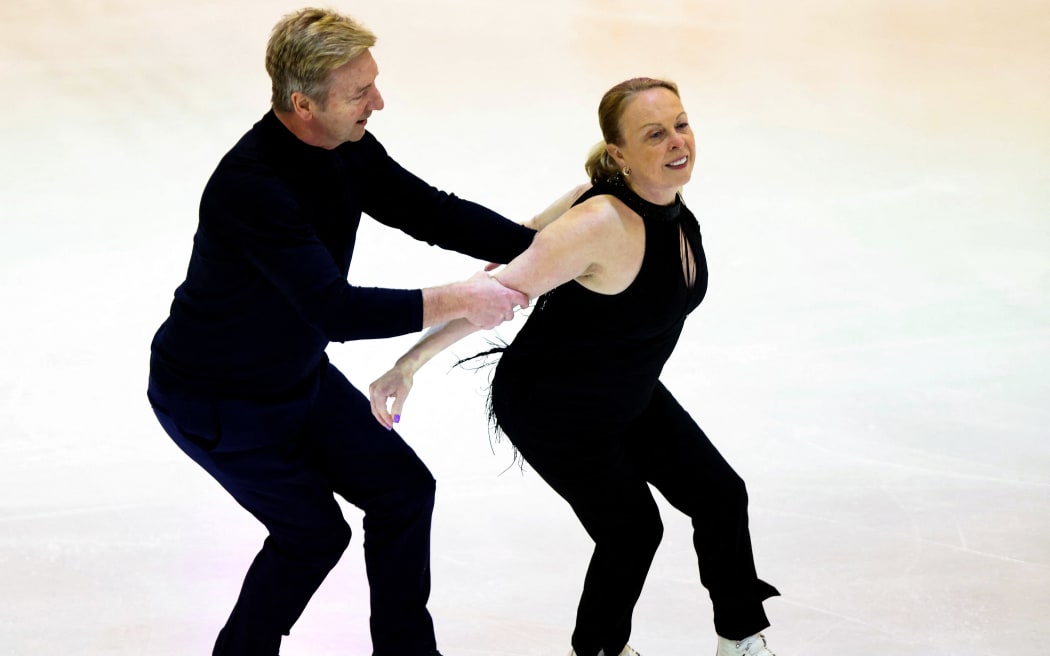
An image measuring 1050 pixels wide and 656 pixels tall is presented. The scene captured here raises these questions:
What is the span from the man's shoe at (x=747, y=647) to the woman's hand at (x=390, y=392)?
816 mm

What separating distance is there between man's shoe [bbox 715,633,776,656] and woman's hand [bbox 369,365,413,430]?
816 millimetres

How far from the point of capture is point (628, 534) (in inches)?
101

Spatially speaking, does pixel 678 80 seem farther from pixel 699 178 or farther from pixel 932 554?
pixel 932 554

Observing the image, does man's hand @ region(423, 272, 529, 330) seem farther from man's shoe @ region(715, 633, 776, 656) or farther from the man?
man's shoe @ region(715, 633, 776, 656)

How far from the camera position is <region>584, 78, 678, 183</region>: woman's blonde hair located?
2.42m

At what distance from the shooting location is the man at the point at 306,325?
7.47ft

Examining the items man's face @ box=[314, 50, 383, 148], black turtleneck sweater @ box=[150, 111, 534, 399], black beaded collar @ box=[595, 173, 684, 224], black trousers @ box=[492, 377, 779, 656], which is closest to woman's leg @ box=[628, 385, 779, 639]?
black trousers @ box=[492, 377, 779, 656]

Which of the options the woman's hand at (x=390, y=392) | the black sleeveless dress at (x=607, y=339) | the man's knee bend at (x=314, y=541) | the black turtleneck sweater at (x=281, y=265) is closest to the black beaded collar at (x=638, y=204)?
the black sleeveless dress at (x=607, y=339)

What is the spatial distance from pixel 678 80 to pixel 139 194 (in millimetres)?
2562

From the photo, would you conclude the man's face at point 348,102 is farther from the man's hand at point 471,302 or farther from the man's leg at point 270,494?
the man's leg at point 270,494

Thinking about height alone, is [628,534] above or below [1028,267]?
below

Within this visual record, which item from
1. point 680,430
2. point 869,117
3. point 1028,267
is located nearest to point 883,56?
point 869,117

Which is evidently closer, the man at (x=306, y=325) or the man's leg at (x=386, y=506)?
the man at (x=306, y=325)

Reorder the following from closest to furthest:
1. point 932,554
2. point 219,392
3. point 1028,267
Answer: point 219,392
point 932,554
point 1028,267
